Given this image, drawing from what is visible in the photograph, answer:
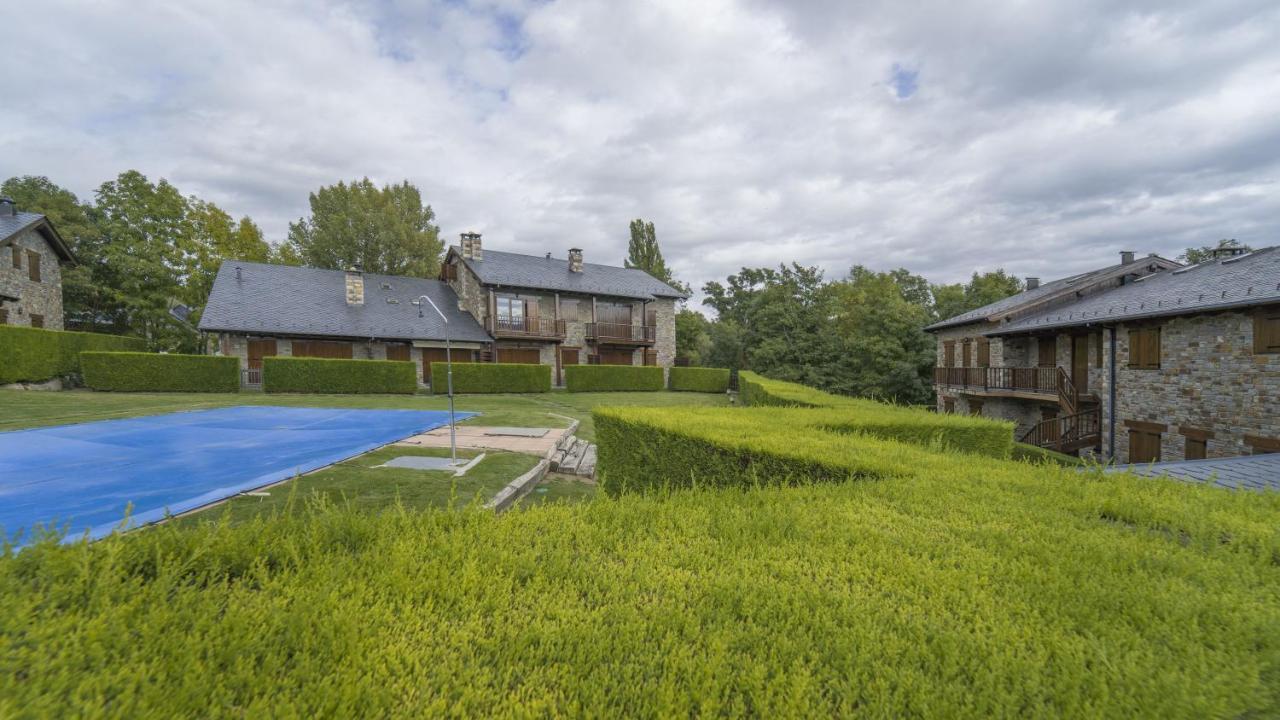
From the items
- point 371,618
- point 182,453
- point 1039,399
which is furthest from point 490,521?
point 1039,399

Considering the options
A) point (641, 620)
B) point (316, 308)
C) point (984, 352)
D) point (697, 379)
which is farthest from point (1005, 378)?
point (316, 308)

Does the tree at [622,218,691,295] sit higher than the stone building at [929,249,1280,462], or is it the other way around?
the tree at [622,218,691,295]

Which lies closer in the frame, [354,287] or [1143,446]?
[1143,446]

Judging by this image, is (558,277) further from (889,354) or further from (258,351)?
(889,354)

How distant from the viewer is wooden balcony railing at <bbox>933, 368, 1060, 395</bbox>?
56.6 feet

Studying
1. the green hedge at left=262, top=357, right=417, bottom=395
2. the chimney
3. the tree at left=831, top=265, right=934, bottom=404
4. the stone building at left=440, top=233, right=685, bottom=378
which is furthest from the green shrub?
the tree at left=831, top=265, right=934, bottom=404

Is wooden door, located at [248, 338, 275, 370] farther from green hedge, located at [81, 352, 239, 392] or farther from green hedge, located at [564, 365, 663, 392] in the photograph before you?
green hedge, located at [564, 365, 663, 392]

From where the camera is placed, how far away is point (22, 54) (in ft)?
38.4

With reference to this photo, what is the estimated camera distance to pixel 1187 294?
41.7ft

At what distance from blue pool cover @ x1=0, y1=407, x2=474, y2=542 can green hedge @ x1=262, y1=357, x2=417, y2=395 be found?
225 inches

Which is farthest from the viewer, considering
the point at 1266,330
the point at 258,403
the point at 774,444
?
the point at 258,403

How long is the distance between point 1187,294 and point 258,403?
2936 centimetres

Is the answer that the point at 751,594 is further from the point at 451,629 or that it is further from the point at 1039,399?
the point at 1039,399

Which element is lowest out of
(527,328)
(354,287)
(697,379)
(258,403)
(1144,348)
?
(697,379)
